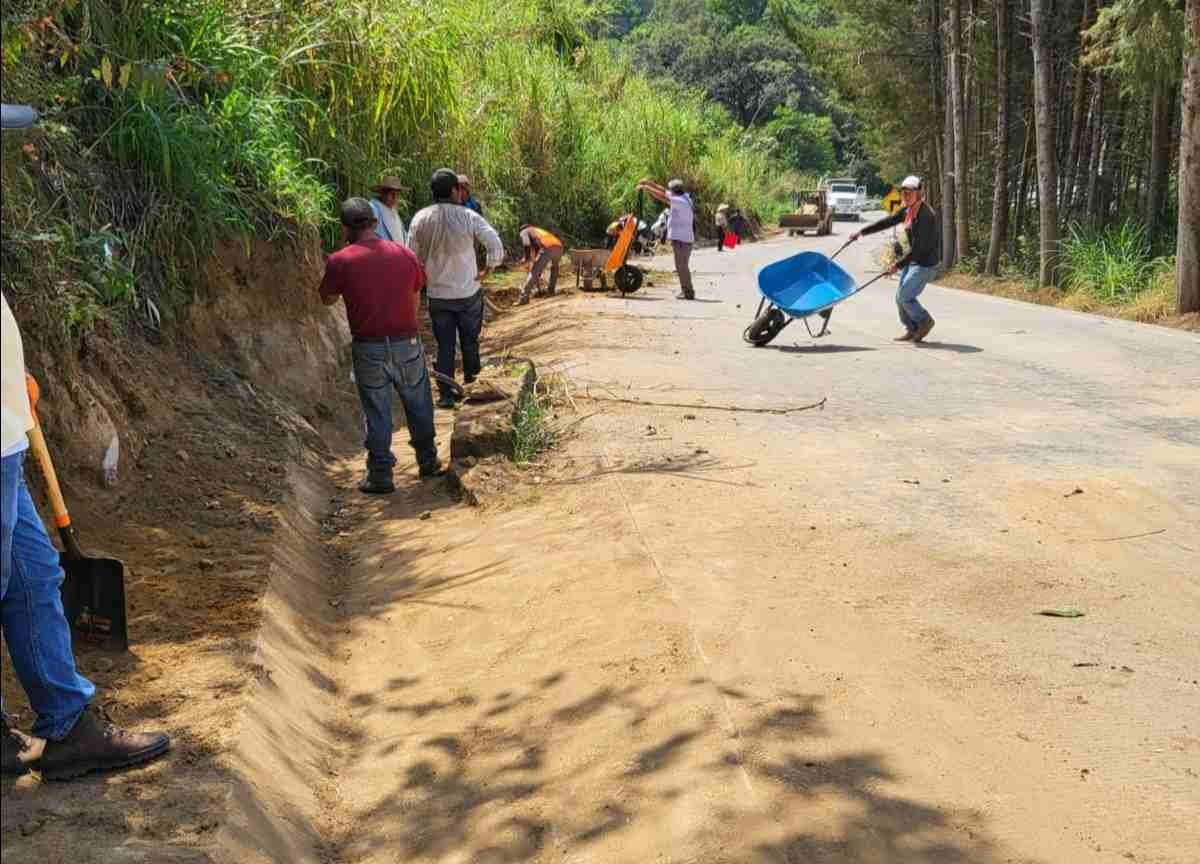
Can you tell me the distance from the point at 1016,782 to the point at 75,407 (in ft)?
15.6

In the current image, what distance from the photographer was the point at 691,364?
12.5m

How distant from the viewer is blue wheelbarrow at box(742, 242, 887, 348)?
44.3 feet

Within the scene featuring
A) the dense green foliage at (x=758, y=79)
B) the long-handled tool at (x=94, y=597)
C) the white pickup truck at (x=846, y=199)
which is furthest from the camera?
the dense green foliage at (x=758, y=79)

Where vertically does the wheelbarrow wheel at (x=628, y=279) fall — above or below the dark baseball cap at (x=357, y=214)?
below

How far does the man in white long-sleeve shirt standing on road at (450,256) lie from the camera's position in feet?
33.1

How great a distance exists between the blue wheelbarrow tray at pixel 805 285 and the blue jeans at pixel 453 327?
364cm

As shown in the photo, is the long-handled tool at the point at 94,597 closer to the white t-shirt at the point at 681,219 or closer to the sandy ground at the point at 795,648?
the sandy ground at the point at 795,648

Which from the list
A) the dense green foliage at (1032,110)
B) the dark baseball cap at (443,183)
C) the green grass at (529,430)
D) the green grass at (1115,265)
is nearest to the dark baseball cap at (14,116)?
the green grass at (529,430)

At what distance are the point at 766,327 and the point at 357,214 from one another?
6.56 m

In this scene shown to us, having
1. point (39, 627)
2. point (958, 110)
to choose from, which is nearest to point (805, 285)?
point (39, 627)

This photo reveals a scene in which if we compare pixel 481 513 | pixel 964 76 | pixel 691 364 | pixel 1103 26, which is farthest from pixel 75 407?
pixel 964 76

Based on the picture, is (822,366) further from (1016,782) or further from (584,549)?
(1016,782)

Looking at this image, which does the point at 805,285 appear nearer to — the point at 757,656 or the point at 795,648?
the point at 795,648

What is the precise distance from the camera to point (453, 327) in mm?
10867
